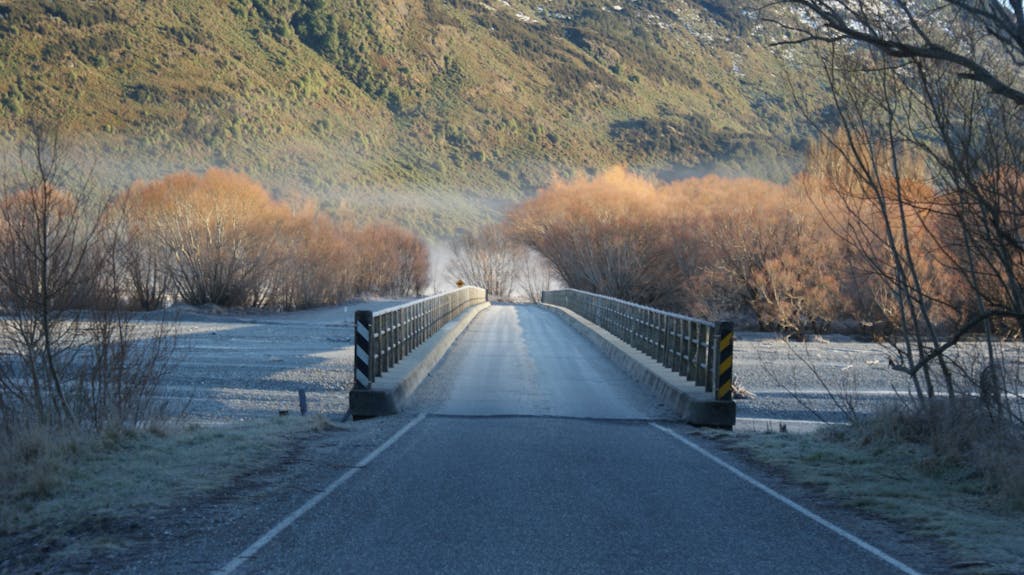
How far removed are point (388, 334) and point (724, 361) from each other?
614cm

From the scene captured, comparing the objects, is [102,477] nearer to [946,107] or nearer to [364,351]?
[364,351]

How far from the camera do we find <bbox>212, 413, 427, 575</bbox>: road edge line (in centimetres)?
696

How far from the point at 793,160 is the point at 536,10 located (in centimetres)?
6184

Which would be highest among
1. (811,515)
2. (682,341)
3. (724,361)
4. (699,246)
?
(699,246)

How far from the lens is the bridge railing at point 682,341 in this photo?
1508 cm

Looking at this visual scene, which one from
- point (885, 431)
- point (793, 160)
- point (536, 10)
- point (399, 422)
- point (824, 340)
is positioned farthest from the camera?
point (536, 10)

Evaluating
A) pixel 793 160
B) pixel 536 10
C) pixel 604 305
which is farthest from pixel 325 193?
pixel 604 305

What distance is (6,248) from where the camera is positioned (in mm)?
13289

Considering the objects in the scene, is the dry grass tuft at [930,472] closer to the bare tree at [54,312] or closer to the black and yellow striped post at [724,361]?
the black and yellow striped post at [724,361]

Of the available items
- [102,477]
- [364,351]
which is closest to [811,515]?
[102,477]

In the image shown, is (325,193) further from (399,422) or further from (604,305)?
(399,422)

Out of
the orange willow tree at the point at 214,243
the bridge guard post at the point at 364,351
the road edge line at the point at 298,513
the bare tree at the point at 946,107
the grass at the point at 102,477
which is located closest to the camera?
the road edge line at the point at 298,513

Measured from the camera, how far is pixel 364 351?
51.2ft

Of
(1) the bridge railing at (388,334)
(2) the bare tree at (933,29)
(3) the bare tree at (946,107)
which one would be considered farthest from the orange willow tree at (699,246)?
(2) the bare tree at (933,29)
